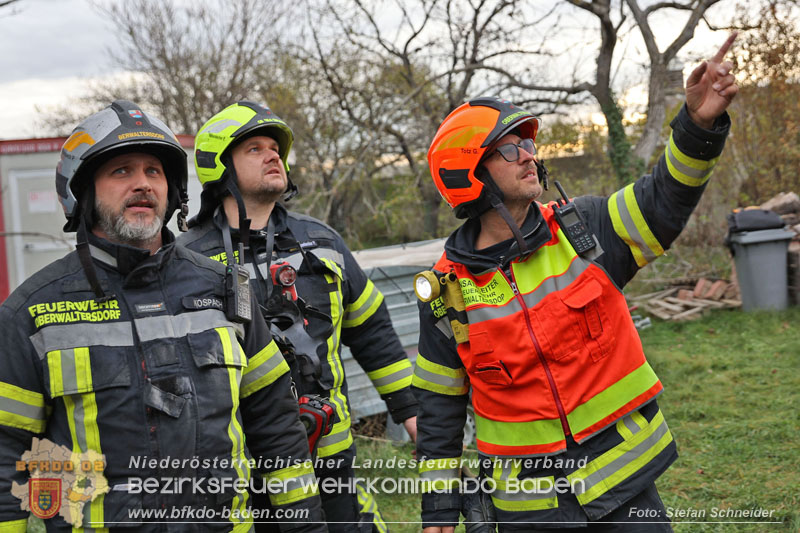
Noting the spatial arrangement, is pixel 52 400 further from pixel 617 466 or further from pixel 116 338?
pixel 617 466

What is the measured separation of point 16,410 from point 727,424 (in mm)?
6003

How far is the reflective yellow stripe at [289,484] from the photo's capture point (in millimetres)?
2682

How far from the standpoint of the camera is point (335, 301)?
3.45 meters

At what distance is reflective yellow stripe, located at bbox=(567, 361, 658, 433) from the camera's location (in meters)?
2.54

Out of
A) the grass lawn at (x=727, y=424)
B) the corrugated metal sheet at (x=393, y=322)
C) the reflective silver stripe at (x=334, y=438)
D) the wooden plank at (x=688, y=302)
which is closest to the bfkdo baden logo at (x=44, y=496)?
the reflective silver stripe at (x=334, y=438)

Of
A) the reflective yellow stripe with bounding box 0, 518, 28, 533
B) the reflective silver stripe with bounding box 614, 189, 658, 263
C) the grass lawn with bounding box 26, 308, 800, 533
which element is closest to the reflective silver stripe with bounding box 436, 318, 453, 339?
the reflective silver stripe with bounding box 614, 189, 658, 263

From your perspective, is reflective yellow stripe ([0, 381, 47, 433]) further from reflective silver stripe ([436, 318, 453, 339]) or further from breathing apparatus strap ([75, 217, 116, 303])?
reflective silver stripe ([436, 318, 453, 339])

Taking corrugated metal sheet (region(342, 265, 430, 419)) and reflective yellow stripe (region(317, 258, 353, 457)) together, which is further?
corrugated metal sheet (region(342, 265, 430, 419))

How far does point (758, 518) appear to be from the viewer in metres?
4.50

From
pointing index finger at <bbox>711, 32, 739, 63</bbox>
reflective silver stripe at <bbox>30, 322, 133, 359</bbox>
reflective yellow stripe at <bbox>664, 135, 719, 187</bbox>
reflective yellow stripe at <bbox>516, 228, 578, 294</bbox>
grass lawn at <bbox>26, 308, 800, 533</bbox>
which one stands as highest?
pointing index finger at <bbox>711, 32, 739, 63</bbox>


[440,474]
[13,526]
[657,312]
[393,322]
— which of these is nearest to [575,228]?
[440,474]

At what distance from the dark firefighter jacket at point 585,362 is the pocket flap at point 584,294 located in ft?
0.04

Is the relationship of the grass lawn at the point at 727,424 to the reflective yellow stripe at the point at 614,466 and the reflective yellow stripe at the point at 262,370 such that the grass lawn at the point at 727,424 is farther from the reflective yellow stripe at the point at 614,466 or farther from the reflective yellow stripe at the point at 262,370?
the reflective yellow stripe at the point at 262,370

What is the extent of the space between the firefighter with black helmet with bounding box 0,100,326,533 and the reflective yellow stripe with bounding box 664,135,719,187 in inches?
61.8
